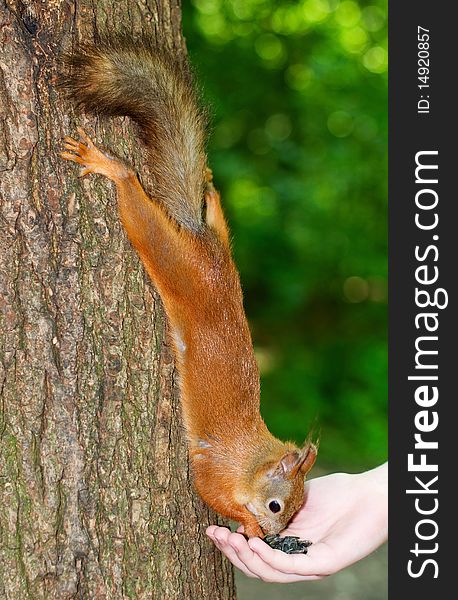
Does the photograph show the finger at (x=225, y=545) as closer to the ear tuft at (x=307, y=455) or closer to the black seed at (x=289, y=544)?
the black seed at (x=289, y=544)

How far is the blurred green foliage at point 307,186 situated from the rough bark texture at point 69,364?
5.71 metres

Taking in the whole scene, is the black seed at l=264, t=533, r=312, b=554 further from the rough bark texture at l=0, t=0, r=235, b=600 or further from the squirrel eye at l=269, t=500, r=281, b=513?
the rough bark texture at l=0, t=0, r=235, b=600

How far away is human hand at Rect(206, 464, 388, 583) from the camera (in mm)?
2289

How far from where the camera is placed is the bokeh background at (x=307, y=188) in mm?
8117

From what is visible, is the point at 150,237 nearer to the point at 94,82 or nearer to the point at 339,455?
the point at 94,82

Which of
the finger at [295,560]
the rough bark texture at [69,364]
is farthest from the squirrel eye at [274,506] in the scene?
the rough bark texture at [69,364]

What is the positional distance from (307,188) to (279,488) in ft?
20.0

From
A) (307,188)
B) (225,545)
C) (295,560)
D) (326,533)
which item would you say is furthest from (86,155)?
(307,188)

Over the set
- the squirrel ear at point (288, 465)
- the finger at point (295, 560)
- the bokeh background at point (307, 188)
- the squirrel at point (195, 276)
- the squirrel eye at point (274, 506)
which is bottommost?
the finger at point (295, 560)

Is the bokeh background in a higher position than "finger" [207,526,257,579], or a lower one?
higher

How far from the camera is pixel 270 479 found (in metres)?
2.66

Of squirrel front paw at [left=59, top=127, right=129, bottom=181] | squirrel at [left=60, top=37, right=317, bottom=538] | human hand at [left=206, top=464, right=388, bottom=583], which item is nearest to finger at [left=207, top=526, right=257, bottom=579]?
human hand at [left=206, top=464, right=388, bottom=583]

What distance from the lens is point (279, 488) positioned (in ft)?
8.62

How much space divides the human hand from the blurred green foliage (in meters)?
5.07
